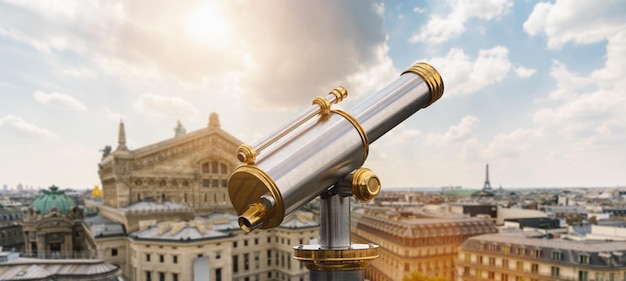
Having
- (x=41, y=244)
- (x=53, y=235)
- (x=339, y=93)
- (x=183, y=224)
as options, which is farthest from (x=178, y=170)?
(x=339, y=93)

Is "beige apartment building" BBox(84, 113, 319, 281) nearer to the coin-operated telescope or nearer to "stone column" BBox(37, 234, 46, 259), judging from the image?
"stone column" BBox(37, 234, 46, 259)

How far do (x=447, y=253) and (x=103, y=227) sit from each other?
48429 millimetres

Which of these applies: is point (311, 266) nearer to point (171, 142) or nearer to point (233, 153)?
point (171, 142)

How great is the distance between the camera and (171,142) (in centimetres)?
5272

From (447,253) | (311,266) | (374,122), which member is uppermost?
(374,122)

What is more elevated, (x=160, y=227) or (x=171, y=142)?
(x=171, y=142)

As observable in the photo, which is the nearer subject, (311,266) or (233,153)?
(311,266)

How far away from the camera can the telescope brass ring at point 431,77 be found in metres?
5.88

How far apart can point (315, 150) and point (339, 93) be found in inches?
66.7

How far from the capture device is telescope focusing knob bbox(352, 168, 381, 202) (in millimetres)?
4859

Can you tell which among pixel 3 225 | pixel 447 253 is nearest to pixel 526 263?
pixel 447 253

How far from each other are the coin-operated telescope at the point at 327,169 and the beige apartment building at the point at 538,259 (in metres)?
49.2

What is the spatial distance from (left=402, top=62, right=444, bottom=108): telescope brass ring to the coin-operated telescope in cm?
2

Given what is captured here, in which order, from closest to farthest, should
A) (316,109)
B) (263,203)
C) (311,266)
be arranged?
(263,203)
(311,266)
(316,109)
